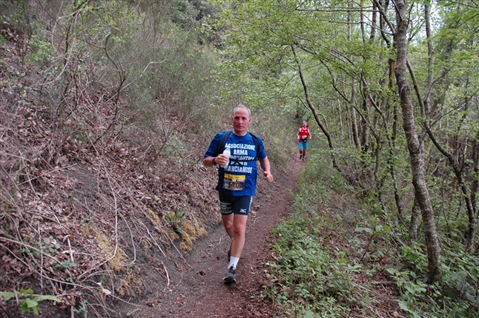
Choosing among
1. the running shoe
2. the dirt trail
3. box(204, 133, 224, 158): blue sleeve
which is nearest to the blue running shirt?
box(204, 133, 224, 158): blue sleeve

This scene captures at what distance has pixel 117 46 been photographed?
7.55 meters

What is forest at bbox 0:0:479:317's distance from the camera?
10.2 feet

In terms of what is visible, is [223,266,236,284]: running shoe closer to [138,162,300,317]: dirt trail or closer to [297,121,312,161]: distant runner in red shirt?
[138,162,300,317]: dirt trail

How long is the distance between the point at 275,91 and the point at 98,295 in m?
8.63

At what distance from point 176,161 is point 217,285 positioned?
10.3 feet

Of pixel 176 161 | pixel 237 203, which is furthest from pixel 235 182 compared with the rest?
pixel 176 161

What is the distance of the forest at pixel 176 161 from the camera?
3117mm

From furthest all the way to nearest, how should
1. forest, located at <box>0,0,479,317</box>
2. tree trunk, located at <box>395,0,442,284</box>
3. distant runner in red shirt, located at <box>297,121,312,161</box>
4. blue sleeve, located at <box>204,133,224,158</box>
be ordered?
1. distant runner in red shirt, located at <box>297,121,312,161</box>
2. tree trunk, located at <box>395,0,442,284</box>
3. blue sleeve, located at <box>204,133,224,158</box>
4. forest, located at <box>0,0,479,317</box>

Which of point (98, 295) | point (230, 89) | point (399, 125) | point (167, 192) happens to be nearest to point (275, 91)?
point (230, 89)

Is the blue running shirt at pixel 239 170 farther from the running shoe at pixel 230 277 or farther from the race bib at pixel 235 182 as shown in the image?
the running shoe at pixel 230 277

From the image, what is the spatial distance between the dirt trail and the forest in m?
0.22

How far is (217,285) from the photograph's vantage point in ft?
13.7

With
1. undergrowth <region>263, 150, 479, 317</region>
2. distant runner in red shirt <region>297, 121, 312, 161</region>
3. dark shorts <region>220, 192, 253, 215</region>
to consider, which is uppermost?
distant runner in red shirt <region>297, 121, 312, 161</region>

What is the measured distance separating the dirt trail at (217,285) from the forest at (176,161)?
224 millimetres
